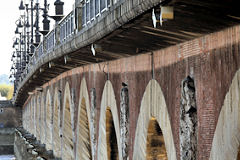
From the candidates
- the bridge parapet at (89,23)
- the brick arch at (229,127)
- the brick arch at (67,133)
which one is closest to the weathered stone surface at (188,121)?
the brick arch at (229,127)

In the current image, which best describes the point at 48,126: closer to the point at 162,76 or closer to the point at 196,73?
the point at 162,76

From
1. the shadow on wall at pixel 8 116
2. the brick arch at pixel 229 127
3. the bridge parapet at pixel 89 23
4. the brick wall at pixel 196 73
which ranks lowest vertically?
the shadow on wall at pixel 8 116

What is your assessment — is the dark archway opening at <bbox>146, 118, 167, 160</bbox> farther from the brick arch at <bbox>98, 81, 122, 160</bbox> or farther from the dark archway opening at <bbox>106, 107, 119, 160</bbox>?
the dark archway opening at <bbox>106, 107, 119, 160</bbox>

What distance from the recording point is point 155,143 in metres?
11.2

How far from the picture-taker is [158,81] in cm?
1032

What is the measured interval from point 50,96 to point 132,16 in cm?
2252

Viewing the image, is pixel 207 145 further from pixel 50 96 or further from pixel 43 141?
pixel 43 141

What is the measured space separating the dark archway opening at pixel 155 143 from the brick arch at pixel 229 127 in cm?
356

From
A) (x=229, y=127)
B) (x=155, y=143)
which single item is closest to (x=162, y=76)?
(x=155, y=143)

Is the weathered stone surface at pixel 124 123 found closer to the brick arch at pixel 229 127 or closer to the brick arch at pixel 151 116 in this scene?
the brick arch at pixel 151 116

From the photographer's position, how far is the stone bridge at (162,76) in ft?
23.2

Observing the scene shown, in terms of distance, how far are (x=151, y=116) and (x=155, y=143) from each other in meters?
Answer: 0.75

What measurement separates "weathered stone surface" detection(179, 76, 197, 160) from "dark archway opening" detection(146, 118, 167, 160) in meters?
2.27

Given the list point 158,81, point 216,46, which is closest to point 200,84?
point 216,46
